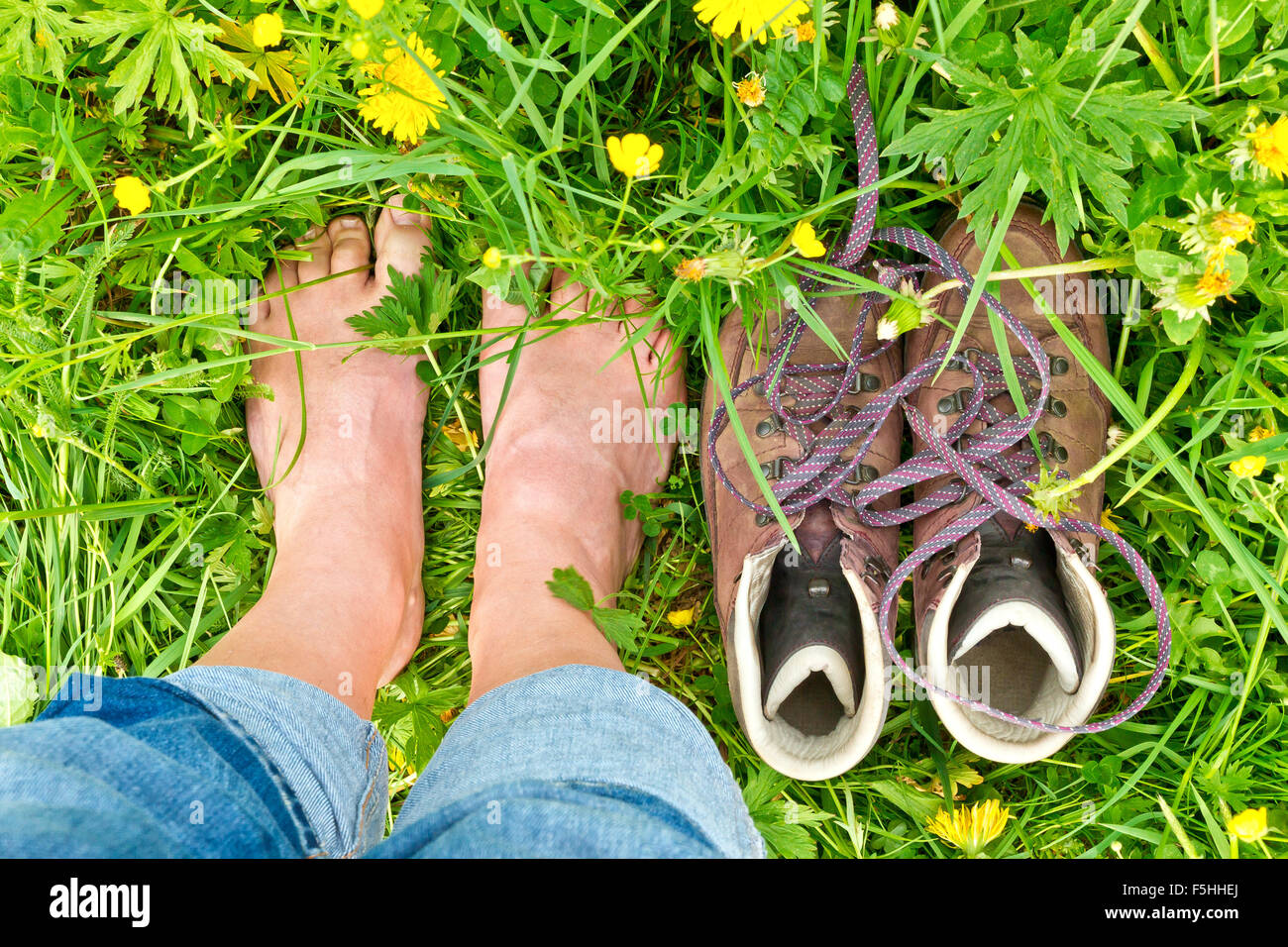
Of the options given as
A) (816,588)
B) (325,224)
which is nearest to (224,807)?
(816,588)

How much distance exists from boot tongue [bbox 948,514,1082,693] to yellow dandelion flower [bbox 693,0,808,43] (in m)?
0.83

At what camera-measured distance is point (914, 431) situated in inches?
54.2

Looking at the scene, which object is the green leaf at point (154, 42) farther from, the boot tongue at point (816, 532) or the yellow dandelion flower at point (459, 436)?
the boot tongue at point (816, 532)

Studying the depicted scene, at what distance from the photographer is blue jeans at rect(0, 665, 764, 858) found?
0.82 metres

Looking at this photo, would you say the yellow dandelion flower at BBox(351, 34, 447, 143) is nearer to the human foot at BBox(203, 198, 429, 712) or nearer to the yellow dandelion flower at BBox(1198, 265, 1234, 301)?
the human foot at BBox(203, 198, 429, 712)

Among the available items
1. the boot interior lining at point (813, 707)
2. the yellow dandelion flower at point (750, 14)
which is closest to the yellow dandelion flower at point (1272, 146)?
the yellow dandelion flower at point (750, 14)

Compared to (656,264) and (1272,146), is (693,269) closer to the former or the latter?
(656,264)

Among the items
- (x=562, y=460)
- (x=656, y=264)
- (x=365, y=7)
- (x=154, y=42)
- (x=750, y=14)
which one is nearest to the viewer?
(x=365, y=7)

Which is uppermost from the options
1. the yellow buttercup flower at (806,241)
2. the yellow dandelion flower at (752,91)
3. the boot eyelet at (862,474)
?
the yellow dandelion flower at (752,91)

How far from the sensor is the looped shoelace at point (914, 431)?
1237 millimetres

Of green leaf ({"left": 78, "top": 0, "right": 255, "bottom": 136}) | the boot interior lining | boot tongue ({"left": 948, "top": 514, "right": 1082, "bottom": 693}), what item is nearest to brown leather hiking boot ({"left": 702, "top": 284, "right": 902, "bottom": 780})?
the boot interior lining

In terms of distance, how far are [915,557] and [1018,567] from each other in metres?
0.19

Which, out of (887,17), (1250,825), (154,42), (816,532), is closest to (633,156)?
(887,17)

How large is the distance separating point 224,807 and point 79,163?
36.3 inches
